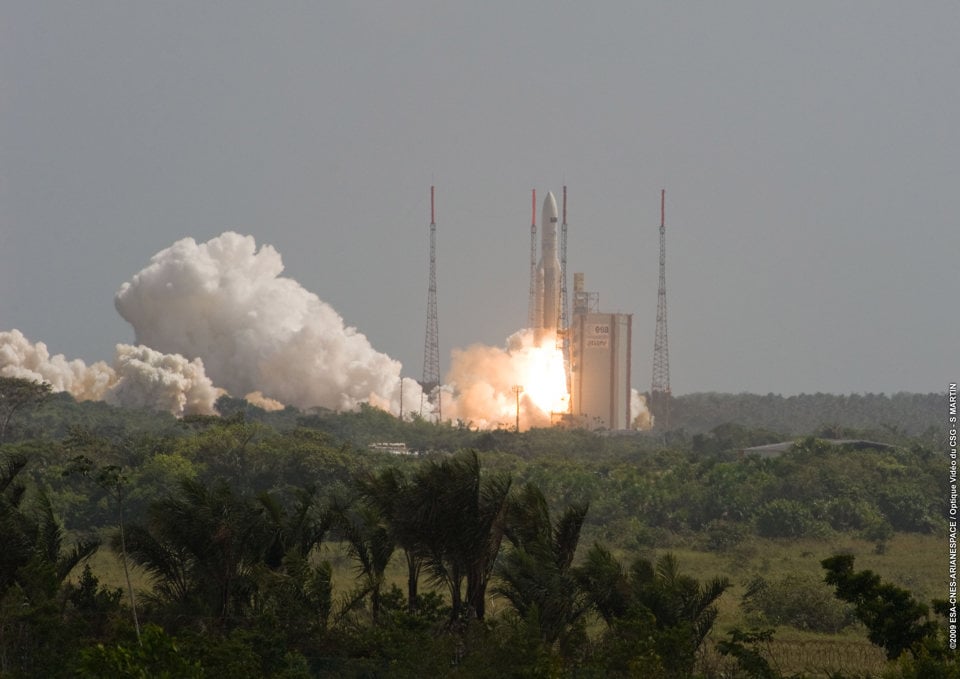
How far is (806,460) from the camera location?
77312 mm

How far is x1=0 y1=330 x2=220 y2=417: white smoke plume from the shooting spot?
399ft

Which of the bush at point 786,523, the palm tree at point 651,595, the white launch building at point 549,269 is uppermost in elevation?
the white launch building at point 549,269

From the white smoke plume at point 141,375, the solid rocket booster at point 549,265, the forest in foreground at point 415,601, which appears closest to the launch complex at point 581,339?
the solid rocket booster at point 549,265

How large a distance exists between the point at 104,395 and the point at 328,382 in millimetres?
18494

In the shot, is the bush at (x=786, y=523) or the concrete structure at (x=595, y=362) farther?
the concrete structure at (x=595, y=362)

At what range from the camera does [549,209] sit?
366 ft

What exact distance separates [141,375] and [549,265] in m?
33.6

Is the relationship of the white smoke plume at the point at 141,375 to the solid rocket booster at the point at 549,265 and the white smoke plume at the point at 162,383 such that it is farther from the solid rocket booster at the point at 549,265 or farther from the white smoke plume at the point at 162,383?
the solid rocket booster at the point at 549,265

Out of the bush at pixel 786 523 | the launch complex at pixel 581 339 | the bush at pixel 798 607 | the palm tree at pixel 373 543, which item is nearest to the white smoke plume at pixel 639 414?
the launch complex at pixel 581 339

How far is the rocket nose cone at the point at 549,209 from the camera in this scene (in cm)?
11162

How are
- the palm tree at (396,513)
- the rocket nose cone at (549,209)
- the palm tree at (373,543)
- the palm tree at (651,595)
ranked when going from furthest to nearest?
1. the rocket nose cone at (549,209)
2. the palm tree at (373,543)
3. the palm tree at (396,513)
4. the palm tree at (651,595)

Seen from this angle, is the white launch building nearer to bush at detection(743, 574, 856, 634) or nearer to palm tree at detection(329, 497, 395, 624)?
bush at detection(743, 574, 856, 634)

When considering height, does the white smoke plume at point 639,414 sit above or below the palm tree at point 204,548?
above

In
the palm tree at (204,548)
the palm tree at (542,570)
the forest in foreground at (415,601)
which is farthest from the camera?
the palm tree at (204,548)
